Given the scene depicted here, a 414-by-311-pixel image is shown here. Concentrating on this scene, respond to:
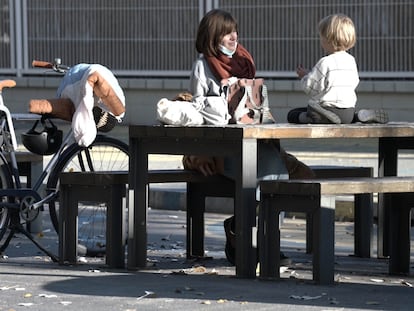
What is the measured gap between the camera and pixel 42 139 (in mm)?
9344

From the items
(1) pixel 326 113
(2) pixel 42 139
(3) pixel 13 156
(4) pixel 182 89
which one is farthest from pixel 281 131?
(4) pixel 182 89

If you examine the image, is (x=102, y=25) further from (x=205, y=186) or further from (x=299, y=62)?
(x=205, y=186)

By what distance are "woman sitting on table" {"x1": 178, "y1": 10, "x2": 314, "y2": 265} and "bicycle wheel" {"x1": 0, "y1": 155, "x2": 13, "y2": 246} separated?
120cm

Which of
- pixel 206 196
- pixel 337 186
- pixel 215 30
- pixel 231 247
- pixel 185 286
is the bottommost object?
pixel 185 286

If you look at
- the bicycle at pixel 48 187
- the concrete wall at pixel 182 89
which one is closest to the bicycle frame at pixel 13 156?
the bicycle at pixel 48 187

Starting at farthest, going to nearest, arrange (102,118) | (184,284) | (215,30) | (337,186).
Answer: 1. (102,118)
2. (215,30)
3. (184,284)
4. (337,186)

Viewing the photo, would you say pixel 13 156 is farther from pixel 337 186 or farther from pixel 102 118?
pixel 337 186

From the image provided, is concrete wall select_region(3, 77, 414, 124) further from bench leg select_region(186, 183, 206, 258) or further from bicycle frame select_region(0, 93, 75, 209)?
bicycle frame select_region(0, 93, 75, 209)

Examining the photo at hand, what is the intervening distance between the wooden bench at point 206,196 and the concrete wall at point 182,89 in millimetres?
11311

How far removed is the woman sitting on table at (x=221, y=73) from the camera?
8.77m

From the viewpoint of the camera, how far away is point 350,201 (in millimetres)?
12242

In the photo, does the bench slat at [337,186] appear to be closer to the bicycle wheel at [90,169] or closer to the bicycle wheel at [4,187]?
the bicycle wheel at [90,169]

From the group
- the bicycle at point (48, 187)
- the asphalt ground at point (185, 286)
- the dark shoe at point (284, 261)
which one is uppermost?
the bicycle at point (48, 187)

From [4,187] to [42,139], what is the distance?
405mm
